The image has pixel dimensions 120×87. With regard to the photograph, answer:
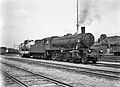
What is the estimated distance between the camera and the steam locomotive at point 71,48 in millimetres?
20859

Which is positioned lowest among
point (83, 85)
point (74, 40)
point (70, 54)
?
point (83, 85)

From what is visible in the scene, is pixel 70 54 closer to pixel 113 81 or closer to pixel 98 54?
pixel 98 54

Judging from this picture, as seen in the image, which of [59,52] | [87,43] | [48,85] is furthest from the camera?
[59,52]

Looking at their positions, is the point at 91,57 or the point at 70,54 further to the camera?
the point at 70,54

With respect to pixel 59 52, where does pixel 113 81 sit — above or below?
below

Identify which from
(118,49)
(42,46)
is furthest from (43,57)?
(118,49)

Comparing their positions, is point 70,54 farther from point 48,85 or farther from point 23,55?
point 23,55

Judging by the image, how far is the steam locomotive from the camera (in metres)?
20.9

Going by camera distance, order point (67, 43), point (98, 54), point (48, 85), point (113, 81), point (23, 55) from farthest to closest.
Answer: point (23, 55)
point (67, 43)
point (98, 54)
point (113, 81)
point (48, 85)

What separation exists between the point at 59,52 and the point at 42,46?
6.02 m

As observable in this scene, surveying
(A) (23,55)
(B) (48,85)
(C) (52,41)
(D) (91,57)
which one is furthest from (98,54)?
(A) (23,55)

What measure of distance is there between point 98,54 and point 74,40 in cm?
341

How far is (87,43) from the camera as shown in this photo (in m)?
22.0

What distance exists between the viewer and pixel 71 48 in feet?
74.6
